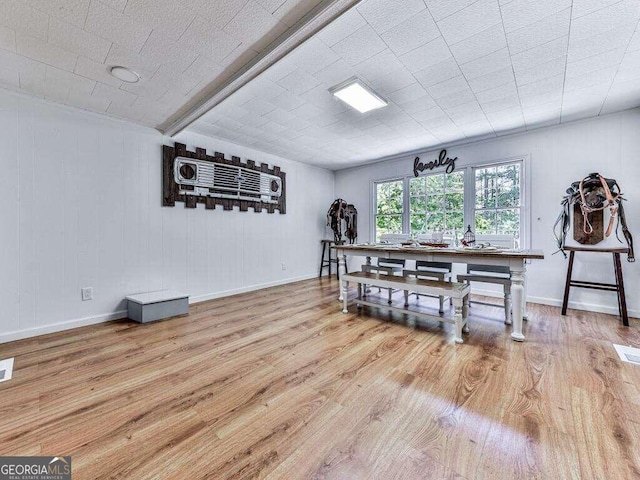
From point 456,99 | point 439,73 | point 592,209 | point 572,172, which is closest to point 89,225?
point 439,73

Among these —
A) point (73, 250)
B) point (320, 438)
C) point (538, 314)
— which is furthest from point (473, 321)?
point (73, 250)

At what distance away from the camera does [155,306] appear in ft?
9.90

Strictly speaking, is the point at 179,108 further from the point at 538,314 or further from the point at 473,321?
the point at 538,314

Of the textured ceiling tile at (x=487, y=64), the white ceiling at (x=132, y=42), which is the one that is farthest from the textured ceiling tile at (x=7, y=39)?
the textured ceiling tile at (x=487, y=64)

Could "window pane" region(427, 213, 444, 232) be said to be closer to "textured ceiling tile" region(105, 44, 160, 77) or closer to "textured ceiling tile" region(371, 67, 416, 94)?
"textured ceiling tile" region(371, 67, 416, 94)

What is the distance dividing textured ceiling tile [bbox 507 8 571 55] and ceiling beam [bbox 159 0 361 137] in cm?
127

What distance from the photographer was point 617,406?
1510mm

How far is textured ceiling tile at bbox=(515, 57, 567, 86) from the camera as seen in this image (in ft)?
7.39

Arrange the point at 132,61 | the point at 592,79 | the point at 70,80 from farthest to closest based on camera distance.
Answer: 1. the point at 592,79
2. the point at 70,80
3. the point at 132,61

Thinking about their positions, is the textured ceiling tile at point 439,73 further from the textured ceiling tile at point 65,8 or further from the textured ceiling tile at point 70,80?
the textured ceiling tile at point 70,80

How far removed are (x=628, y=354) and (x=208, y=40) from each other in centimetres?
399

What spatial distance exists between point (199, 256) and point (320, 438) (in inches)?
126

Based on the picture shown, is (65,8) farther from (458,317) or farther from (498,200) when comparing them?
(498,200)

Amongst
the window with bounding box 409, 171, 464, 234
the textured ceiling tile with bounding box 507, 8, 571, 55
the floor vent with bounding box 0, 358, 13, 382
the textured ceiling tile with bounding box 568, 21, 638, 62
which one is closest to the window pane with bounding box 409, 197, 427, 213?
the window with bounding box 409, 171, 464, 234
